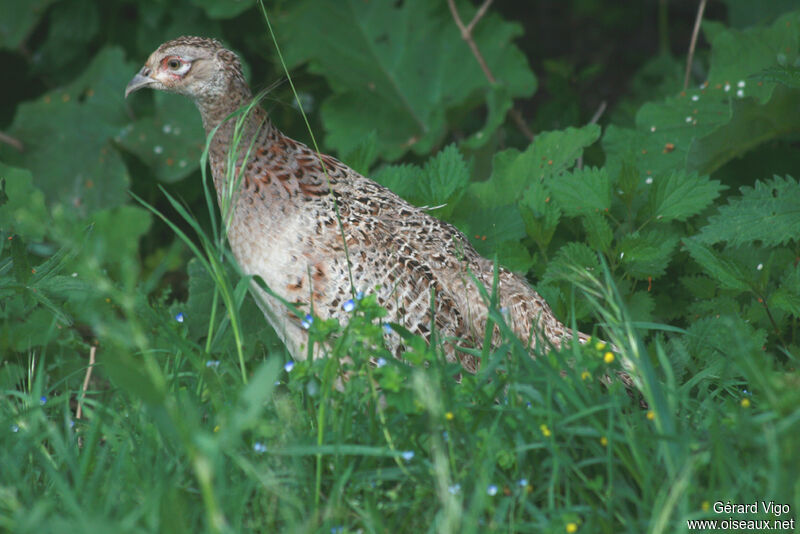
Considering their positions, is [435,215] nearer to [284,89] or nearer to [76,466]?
[76,466]

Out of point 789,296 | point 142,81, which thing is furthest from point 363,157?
point 789,296

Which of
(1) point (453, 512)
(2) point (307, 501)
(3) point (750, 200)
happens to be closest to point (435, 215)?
(3) point (750, 200)

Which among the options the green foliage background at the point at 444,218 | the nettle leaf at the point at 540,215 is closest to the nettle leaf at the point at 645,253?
the green foliage background at the point at 444,218

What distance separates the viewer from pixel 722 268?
3.61m

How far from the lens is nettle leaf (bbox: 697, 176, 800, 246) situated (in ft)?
11.5

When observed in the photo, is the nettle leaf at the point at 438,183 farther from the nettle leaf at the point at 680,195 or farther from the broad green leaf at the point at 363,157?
the nettle leaf at the point at 680,195

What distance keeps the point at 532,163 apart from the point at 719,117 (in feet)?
3.49

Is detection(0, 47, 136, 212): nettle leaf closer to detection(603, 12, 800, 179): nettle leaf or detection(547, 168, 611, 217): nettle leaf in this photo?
detection(547, 168, 611, 217): nettle leaf

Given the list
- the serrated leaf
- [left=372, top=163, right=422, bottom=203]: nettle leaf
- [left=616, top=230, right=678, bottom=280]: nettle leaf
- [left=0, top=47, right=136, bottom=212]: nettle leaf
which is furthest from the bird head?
[left=0, top=47, right=136, bottom=212]: nettle leaf

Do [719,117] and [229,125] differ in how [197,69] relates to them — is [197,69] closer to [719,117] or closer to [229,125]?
[229,125]

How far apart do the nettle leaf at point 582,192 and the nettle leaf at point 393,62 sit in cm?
168

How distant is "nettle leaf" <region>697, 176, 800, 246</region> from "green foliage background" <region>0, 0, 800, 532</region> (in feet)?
0.04

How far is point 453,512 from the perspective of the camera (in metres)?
1.98

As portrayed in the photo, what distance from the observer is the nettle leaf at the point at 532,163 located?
4.34m
